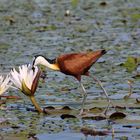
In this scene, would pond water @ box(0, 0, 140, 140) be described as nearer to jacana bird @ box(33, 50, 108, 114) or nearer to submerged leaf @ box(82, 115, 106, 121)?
submerged leaf @ box(82, 115, 106, 121)

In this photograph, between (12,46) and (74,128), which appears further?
(12,46)

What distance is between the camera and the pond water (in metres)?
6.14

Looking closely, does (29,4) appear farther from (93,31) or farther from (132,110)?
(132,110)

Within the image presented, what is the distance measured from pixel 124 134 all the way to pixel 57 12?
42.3 feet

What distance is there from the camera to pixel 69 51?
37.9 feet

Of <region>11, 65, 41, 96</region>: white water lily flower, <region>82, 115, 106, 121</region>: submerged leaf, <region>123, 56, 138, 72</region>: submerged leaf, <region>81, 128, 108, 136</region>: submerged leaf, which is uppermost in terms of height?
<region>123, 56, 138, 72</region>: submerged leaf

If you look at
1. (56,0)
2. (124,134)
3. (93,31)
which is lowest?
(124,134)

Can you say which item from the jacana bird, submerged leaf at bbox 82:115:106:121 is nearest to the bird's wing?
the jacana bird

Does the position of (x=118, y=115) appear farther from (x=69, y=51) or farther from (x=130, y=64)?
(x=69, y=51)

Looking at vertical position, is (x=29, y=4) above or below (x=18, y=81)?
above

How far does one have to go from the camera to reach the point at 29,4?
2008 cm

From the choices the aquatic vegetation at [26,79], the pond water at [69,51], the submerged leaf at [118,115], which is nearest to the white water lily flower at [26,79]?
the aquatic vegetation at [26,79]

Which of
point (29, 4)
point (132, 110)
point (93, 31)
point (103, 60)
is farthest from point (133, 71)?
point (29, 4)

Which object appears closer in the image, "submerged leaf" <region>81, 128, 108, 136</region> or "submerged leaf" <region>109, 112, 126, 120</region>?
"submerged leaf" <region>81, 128, 108, 136</region>
